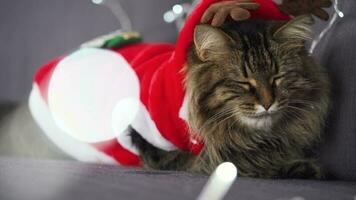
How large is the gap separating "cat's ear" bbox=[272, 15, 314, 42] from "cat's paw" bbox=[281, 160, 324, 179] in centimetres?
32

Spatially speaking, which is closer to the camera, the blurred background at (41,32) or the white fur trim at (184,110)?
the white fur trim at (184,110)

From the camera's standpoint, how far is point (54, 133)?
1944 mm

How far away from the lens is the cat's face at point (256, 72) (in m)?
1.35

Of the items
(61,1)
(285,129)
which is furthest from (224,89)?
(61,1)

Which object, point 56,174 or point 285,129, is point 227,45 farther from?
point 56,174

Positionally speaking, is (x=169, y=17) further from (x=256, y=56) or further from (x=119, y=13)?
(x=256, y=56)

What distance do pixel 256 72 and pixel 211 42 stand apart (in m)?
0.14

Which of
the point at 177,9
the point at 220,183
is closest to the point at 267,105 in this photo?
the point at 220,183

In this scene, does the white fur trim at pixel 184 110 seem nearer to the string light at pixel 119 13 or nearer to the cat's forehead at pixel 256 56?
the cat's forehead at pixel 256 56

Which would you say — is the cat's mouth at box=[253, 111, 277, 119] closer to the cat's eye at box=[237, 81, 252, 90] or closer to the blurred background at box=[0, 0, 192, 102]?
the cat's eye at box=[237, 81, 252, 90]

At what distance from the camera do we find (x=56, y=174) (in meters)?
1.23

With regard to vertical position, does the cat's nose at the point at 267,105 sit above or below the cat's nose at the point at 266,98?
below

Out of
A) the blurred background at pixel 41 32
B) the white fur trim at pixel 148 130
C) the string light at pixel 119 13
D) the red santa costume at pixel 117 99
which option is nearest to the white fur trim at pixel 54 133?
the red santa costume at pixel 117 99

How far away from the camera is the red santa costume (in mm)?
1535
